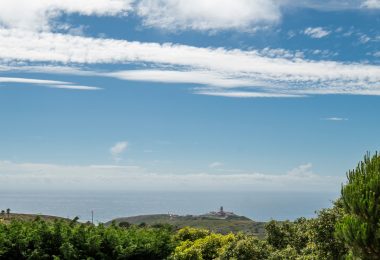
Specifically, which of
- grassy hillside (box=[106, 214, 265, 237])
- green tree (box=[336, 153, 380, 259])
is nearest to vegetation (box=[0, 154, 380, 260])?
green tree (box=[336, 153, 380, 259])

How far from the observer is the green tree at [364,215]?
11.3m

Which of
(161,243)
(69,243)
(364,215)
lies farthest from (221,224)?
(364,215)

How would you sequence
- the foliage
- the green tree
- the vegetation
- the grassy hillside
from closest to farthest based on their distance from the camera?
the green tree < the vegetation < the foliage < the grassy hillside

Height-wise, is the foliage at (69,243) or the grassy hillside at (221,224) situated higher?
the grassy hillside at (221,224)

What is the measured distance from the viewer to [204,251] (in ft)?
71.2

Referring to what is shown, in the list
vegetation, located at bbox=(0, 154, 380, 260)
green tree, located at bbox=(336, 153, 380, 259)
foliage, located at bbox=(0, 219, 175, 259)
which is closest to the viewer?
green tree, located at bbox=(336, 153, 380, 259)

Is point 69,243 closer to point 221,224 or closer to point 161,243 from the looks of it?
point 161,243

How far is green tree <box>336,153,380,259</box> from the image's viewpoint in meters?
11.3

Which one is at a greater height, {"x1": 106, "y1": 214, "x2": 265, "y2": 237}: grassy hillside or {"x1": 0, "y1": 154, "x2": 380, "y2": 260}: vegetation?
{"x1": 106, "y1": 214, "x2": 265, "y2": 237}: grassy hillside

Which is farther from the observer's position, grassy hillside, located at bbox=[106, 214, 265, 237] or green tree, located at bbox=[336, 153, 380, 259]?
grassy hillside, located at bbox=[106, 214, 265, 237]

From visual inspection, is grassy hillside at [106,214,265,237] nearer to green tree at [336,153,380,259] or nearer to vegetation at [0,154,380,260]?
vegetation at [0,154,380,260]

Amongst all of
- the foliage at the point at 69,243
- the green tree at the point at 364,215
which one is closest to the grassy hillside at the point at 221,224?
the foliage at the point at 69,243

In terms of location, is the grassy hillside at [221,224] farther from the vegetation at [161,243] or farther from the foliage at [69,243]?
the foliage at [69,243]

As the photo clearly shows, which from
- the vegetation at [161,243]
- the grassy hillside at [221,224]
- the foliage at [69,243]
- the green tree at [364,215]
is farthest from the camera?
the grassy hillside at [221,224]
